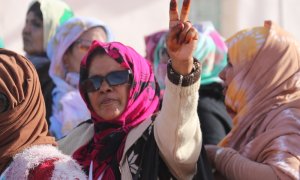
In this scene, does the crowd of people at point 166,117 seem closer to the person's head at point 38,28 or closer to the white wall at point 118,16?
the person's head at point 38,28

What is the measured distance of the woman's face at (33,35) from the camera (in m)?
4.77

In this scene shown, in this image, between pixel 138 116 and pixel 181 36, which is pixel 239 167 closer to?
pixel 138 116

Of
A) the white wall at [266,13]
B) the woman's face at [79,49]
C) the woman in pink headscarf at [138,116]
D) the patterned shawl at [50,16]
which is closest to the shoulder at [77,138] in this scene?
the woman in pink headscarf at [138,116]

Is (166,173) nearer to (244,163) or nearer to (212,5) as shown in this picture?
(244,163)

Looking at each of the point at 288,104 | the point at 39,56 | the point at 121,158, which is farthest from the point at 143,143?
the point at 39,56

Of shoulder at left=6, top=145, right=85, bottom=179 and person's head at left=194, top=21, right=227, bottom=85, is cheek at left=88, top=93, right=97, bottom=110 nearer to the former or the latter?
shoulder at left=6, top=145, right=85, bottom=179

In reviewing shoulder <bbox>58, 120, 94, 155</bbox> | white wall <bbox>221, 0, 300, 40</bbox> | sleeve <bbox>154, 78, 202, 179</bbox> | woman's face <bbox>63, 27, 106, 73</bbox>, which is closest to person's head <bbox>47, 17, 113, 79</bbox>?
woman's face <bbox>63, 27, 106, 73</bbox>

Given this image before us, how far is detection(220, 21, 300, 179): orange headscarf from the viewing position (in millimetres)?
2715

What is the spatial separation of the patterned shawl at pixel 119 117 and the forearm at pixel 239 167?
0.39 metres

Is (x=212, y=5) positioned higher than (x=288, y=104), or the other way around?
(x=288, y=104)

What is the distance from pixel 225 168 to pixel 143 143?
1.17ft

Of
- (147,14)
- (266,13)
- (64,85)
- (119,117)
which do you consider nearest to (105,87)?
(119,117)

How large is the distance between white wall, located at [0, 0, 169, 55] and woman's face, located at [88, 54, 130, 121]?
3714 millimetres

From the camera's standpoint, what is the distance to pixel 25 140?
2463 millimetres
